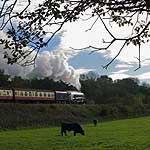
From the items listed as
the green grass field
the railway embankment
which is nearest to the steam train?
the railway embankment

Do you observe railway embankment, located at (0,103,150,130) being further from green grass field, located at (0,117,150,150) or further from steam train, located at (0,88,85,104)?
green grass field, located at (0,117,150,150)

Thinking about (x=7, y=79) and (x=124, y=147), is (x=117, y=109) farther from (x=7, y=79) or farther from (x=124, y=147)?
(x=124, y=147)

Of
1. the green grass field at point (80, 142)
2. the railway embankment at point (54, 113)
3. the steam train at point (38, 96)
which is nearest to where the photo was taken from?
the green grass field at point (80, 142)

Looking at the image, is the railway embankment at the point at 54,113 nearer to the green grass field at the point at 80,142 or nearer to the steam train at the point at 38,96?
the steam train at the point at 38,96

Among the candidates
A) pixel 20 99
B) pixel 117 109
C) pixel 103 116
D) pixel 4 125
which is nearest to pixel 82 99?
pixel 117 109

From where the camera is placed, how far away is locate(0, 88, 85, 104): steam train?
83.4 metres

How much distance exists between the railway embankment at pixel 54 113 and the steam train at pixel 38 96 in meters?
3.75

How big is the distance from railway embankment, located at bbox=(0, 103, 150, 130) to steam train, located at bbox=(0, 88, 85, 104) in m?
3.75

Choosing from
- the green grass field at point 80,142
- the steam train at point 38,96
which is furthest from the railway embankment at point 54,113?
the green grass field at point 80,142

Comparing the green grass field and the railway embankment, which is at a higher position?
the green grass field

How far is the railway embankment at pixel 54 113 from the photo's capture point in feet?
237

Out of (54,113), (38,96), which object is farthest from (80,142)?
(38,96)

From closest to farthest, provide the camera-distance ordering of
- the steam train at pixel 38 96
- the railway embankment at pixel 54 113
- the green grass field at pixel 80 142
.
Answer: the green grass field at pixel 80 142
the railway embankment at pixel 54 113
the steam train at pixel 38 96

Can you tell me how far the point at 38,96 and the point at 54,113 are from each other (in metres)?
11.3
